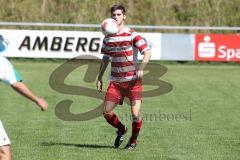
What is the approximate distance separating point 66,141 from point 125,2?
1011 inches

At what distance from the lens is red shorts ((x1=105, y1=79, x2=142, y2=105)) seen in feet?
34.4

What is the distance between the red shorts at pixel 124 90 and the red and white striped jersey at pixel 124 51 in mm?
72

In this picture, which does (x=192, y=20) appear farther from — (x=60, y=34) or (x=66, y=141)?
(x=66, y=141)

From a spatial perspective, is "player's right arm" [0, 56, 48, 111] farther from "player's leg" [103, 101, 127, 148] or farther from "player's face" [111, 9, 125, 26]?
"player's leg" [103, 101, 127, 148]

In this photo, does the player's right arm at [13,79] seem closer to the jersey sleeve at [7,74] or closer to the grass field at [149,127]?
the jersey sleeve at [7,74]

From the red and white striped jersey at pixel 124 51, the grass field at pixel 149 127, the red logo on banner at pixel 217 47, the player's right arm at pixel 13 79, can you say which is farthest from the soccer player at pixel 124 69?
the red logo on banner at pixel 217 47

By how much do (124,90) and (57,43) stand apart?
16582mm

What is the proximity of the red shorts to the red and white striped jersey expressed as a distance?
0.07 m

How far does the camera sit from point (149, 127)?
42.4 ft

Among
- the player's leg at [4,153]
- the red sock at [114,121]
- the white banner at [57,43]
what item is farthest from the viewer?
the white banner at [57,43]

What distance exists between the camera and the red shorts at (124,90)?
10.5 metres

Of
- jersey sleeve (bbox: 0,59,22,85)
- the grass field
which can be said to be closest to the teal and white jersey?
jersey sleeve (bbox: 0,59,22,85)

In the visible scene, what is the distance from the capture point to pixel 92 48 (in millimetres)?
26875

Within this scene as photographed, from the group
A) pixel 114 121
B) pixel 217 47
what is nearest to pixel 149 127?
pixel 114 121
